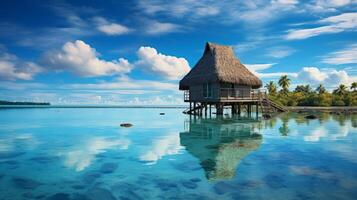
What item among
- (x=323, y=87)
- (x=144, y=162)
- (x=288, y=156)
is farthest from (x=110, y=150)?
(x=323, y=87)

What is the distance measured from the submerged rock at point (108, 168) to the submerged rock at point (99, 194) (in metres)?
1.71

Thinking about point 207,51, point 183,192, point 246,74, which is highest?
point 207,51

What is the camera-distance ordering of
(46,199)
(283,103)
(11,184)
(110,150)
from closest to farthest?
(46,199) → (11,184) → (110,150) → (283,103)

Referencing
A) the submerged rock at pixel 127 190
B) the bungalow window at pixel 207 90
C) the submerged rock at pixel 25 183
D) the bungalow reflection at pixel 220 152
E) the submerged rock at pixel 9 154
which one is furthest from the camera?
the bungalow window at pixel 207 90

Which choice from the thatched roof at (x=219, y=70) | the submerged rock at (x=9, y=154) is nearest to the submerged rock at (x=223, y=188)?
the submerged rock at (x=9, y=154)

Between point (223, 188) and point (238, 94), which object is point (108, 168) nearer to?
point (223, 188)

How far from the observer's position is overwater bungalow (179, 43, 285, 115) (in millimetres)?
29219

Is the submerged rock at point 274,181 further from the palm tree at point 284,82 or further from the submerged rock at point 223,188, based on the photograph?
the palm tree at point 284,82

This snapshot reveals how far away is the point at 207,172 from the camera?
8492 millimetres

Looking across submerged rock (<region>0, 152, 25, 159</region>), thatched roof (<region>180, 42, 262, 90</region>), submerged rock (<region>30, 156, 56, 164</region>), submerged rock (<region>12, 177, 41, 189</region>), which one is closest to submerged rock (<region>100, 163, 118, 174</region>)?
submerged rock (<region>12, 177, 41, 189</region>)

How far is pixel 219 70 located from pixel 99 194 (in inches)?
933

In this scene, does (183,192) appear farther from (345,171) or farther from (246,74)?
(246,74)

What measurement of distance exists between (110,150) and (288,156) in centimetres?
712

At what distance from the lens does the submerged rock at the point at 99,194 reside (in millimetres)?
6487
